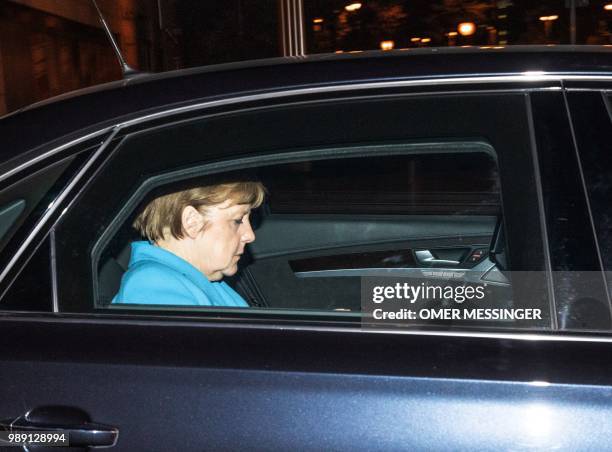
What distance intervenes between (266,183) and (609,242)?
2.37 feet

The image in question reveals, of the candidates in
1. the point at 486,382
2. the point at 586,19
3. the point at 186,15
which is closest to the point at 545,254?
the point at 486,382

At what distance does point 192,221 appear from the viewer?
2043 millimetres

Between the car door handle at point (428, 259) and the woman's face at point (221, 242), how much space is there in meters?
0.61

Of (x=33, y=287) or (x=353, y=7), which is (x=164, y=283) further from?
(x=353, y=7)

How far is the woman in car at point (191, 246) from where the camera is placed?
73.7 inches

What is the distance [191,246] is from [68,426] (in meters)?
0.65

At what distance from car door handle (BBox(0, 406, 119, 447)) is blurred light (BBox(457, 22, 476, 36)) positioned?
10.8m

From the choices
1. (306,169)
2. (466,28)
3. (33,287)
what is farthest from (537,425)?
(466,28)

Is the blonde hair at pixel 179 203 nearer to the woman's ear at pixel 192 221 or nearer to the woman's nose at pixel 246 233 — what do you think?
the woman's ear at pixel 192 221

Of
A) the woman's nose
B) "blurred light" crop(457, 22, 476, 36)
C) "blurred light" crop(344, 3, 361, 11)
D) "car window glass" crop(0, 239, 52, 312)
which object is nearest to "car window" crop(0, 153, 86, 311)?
"car window glass" crop(0, 239, 52, 312)

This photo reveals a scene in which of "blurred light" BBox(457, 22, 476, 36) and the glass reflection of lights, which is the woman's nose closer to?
the glass reflection of lights

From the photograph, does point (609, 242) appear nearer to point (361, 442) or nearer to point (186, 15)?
point (361, 442)

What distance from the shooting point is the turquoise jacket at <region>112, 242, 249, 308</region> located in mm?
1840

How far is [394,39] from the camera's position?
1208 cm
